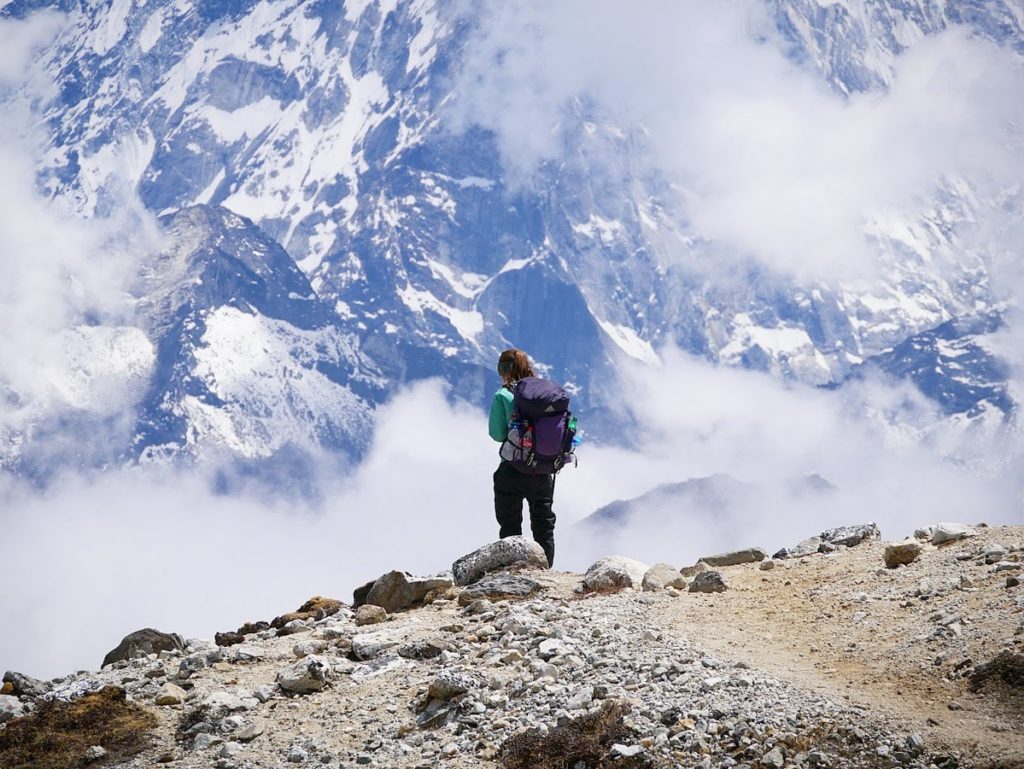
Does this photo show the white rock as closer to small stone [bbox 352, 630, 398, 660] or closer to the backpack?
small stone [bbox 352, 630, 398, 660]

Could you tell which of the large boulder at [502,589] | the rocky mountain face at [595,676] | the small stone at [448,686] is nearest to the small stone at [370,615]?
the rocky mountain face at [595,676]

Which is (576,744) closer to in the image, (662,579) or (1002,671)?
(1002,671)

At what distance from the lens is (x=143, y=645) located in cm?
1995

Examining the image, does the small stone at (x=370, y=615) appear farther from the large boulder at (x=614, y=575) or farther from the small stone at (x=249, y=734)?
the small stone at (x=249, y=734)

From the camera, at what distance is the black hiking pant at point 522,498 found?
21016 millimetres

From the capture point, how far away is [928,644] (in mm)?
14664

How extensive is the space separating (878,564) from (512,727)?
739 cm

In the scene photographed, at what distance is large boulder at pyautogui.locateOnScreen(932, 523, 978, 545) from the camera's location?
19.9m

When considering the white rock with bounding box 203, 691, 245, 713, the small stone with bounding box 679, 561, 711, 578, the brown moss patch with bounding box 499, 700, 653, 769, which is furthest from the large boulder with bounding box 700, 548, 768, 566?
the white rock with bounding box 203, 691, 245, 713

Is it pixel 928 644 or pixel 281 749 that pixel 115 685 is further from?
pixel 928 644

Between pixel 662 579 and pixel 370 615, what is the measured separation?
4.23 meters

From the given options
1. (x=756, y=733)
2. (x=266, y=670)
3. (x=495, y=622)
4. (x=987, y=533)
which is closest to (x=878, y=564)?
(x=987, y=533)

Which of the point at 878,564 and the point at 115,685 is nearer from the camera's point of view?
the point at 115,685

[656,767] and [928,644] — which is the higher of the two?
[928,644]
